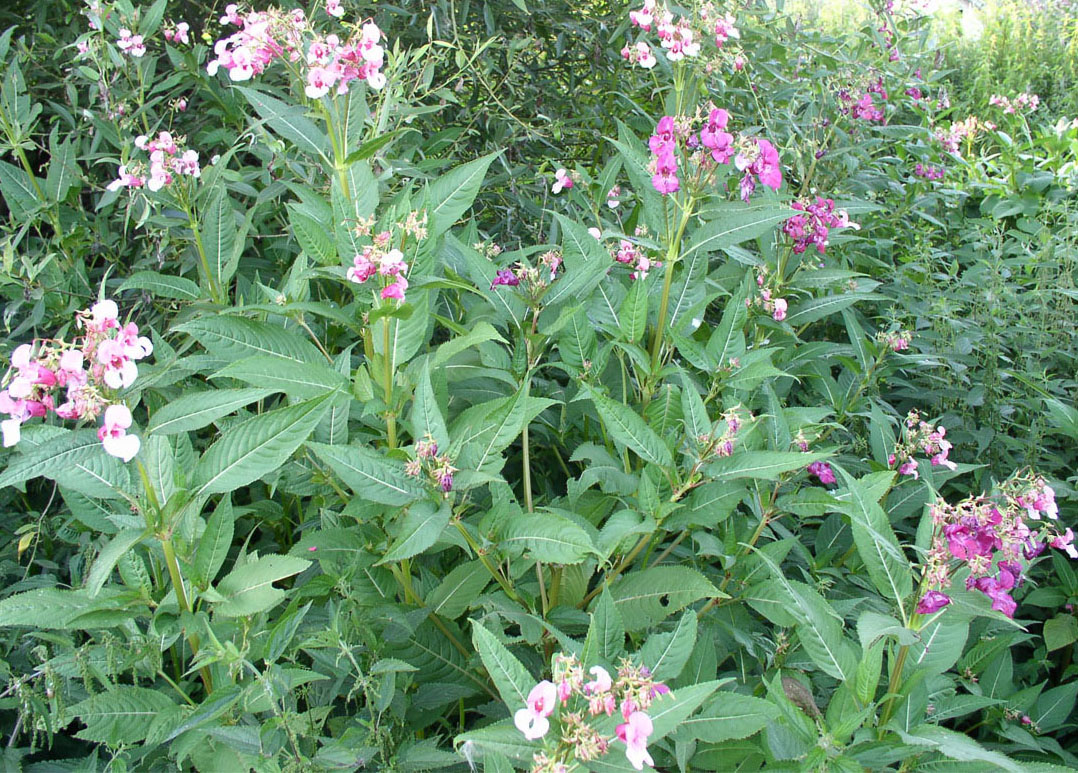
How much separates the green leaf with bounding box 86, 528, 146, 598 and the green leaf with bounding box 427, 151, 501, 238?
1003 millimetres

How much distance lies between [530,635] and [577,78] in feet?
11.1

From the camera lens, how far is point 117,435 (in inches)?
51.8

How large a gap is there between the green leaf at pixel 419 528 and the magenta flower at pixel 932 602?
94 cm

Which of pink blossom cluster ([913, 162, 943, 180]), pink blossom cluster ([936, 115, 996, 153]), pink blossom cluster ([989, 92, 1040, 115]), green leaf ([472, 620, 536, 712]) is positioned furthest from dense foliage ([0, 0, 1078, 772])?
pink blossom cluster ([989, 92, 1040, 115])

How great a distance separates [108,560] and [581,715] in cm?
80

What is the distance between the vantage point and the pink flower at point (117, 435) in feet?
4.25

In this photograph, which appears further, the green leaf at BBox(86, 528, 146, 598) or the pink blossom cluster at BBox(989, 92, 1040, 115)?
the pink blossom cluster at BBox(989, 92, 1040, 115)

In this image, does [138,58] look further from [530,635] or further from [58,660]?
[530,635]

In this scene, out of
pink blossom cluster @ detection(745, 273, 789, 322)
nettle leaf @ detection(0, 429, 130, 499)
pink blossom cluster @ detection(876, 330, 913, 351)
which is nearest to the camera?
nettle leaf @ detection(0, 429, 130, 499)

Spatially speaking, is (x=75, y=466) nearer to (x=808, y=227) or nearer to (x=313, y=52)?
(x=313, y=52)

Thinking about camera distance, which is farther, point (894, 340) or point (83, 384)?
point (894, 340)

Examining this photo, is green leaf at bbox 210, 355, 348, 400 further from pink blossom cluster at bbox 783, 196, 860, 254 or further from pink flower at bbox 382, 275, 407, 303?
pink blossom cluster at bbox 783, 196, 860, 254

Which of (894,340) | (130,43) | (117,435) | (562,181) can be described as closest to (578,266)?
(562,181)

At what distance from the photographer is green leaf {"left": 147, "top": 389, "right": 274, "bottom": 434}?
1.45 m
